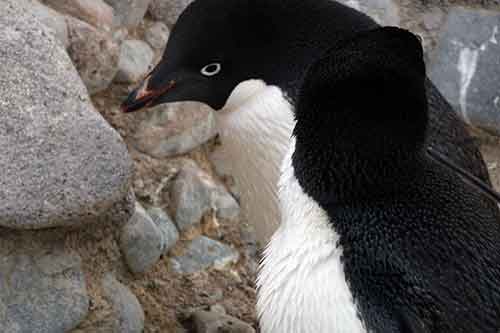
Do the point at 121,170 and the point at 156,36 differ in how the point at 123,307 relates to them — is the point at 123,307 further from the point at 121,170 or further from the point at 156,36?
the point at 156,36

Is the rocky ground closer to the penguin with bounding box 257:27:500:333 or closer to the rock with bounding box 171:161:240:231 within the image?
the rock with bounding box 171:161:240:231

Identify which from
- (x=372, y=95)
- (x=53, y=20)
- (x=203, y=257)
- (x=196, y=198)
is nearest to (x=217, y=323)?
Answer: (x=203, y=257)

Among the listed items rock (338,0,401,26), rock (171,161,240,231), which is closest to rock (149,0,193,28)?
rock (171,161,240,231)

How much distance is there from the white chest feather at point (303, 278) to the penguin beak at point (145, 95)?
1.71ft

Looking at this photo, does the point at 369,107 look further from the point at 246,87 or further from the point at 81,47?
the point at 81,47

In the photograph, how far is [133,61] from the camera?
6.53 ft

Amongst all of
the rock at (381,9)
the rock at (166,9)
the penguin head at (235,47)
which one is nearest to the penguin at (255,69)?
the penguin head at (235,47)

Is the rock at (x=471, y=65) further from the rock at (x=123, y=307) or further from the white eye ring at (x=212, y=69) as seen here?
the rock at (x=123, y=307)

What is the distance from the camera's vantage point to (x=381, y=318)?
1107 millimetres

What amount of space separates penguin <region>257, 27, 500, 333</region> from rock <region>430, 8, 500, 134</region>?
1.07m

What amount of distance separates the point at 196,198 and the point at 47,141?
0.56 m

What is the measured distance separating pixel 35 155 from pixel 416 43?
0.64 meters

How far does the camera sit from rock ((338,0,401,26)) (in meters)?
2.30

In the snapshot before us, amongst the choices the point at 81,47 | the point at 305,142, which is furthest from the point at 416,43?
the point at 81,47
